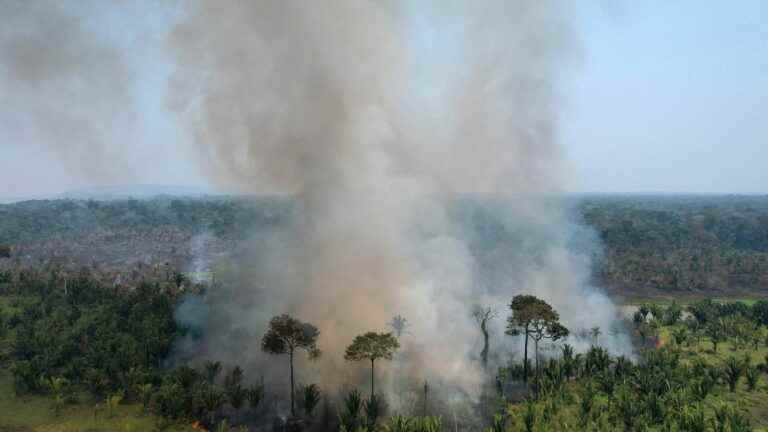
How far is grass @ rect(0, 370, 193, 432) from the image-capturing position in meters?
34.4

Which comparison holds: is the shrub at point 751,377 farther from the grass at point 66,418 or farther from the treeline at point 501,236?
the grass at point 66,418

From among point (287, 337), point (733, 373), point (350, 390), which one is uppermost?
point (287, 337)

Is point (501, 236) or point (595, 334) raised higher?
point (501, 236)

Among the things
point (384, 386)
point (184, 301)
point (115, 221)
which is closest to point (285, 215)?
point (184, 301)

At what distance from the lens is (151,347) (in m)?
44.6

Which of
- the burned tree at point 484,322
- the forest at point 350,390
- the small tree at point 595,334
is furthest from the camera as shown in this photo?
the small tree at point 595,334

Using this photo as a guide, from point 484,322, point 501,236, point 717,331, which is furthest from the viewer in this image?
point 501,236

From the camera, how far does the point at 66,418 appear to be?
35875 mm

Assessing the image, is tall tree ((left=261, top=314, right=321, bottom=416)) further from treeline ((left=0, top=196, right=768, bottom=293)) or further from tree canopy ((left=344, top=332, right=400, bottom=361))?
treeline ((left=0, top=196, right=768, bottom=293))

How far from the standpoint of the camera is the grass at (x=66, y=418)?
34375 mm

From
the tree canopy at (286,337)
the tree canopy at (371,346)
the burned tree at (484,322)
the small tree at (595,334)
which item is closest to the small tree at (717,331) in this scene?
the small tree at (595,334)

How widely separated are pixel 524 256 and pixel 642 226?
96.7 metres

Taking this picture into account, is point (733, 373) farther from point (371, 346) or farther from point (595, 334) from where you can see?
point (371, 346)

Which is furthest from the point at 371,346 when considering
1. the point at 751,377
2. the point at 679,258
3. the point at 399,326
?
the point at 679,258
